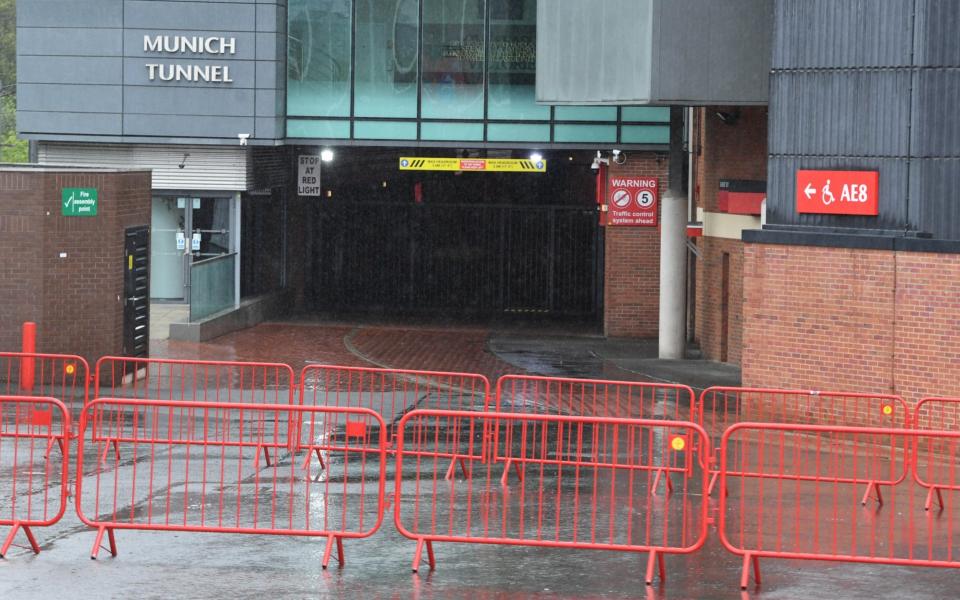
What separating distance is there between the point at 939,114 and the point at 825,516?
6.72m

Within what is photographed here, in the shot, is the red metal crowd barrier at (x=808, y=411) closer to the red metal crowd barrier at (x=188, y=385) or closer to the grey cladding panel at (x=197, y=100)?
the red metal crowd barrier at (x=188, y=385)

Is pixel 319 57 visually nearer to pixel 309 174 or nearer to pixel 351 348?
pixel 309 174

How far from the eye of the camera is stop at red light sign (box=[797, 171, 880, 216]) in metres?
17.7

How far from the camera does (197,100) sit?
28.1m

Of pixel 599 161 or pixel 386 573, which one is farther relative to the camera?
pixel 599 161

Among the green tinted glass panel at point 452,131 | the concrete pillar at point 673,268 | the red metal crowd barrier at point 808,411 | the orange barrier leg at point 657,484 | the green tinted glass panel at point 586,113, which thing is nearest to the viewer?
the orange barrier leg at point 657,484

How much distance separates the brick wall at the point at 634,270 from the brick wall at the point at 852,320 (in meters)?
9.26

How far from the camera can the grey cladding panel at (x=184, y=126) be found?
92.5 feet

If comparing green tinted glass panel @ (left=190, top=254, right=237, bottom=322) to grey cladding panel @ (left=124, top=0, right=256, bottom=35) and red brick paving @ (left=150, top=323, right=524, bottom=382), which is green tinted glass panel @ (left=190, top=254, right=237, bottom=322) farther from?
grey cladding panel @ (left=124, top=0, right=256, bottom=35)

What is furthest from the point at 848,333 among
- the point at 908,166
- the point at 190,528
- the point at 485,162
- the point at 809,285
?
the point at 485,162

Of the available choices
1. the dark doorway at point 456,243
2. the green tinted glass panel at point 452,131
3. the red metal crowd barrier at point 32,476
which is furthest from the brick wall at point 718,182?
the red metal crowd barrier at point 32,476

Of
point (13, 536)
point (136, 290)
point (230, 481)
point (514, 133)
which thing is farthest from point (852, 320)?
point (514, 133)

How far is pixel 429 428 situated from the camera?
16984 millimetres

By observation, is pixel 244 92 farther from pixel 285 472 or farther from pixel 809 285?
pixel 285 472
